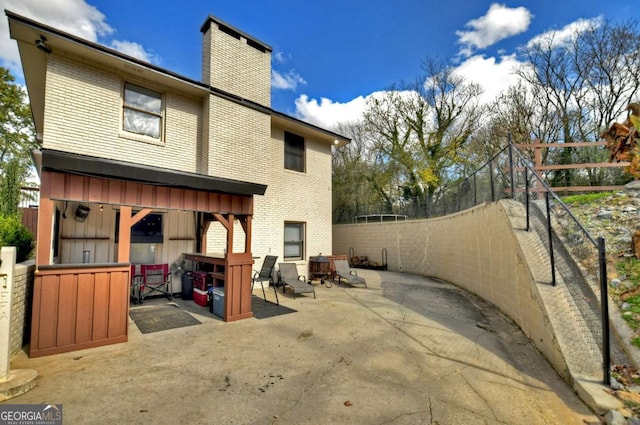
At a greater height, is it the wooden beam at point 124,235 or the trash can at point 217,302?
the wooden beam at point 124,235

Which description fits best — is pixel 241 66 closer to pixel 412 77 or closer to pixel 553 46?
pixel 412 77

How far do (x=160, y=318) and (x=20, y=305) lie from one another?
230 centimetres

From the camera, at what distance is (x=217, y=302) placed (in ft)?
20.7

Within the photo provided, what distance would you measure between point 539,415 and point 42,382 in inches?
210

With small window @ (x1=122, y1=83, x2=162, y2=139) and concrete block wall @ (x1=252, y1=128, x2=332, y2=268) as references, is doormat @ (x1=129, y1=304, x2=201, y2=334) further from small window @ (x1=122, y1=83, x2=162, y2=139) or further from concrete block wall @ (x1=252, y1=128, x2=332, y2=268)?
small window @ (x1=122, y1=83, x2=162, y2=139)

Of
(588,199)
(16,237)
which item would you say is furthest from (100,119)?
(588,199)

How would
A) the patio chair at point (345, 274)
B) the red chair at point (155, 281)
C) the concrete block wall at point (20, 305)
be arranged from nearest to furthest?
the concrete block wall at point (20, 305) → the red chair at point (155, 281) → the patio chair at point (345, 274)

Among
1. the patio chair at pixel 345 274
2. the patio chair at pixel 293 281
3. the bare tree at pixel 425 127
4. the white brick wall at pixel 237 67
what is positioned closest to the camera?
the patio chair at pixel 293 281

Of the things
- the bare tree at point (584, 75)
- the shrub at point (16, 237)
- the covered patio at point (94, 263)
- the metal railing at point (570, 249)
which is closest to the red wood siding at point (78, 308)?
the covered patio at point (94, 263)

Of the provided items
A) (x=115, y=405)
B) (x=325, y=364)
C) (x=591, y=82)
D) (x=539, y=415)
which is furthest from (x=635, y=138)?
(x=591, y=82)

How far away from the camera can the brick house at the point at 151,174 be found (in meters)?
4.29

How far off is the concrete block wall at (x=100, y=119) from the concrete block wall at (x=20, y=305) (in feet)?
10.9

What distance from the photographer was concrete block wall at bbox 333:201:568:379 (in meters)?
4.80

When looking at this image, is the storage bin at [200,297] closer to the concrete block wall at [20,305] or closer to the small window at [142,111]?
the concrete block wall at [20,305]
